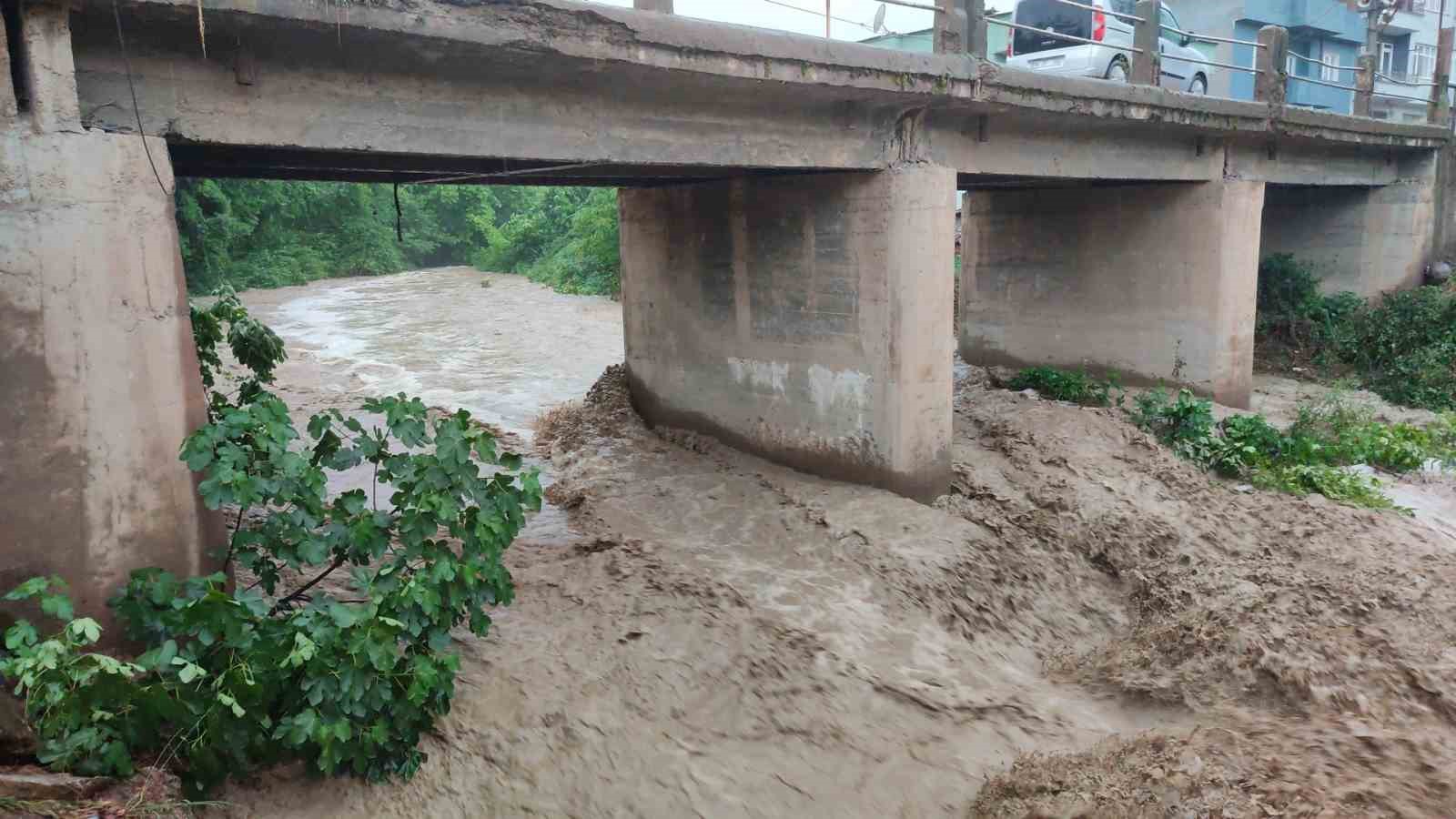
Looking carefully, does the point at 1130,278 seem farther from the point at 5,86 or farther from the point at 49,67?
the point at 5,86

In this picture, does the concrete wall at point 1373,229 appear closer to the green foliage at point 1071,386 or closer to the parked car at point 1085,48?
the parked car at point 1085,48

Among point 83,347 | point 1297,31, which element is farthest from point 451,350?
point 1297,31

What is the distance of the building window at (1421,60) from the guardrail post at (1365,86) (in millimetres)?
22072

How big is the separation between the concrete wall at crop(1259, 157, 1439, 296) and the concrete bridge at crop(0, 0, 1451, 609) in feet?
0.15

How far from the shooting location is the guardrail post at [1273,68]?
1198 cm

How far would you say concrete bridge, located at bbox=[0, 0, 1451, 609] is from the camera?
4859mm

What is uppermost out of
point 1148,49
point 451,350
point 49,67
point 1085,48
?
point 1085,48

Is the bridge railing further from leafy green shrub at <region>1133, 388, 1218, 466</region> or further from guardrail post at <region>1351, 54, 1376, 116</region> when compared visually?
leafy green shrub at <region>1133, 388, 1218, 466</region>

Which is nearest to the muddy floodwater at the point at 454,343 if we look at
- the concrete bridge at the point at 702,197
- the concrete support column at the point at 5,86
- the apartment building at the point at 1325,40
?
the concrete bridge at the point at 702,197

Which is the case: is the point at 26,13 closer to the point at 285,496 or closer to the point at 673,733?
the point at 285,496

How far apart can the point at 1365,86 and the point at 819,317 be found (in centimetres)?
1144

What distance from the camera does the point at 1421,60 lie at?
111ft

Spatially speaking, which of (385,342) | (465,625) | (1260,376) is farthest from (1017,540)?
(385,342)

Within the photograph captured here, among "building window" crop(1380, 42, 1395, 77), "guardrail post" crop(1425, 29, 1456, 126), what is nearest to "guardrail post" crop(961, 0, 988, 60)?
"guardrail post" crop(1425, 29, 1456, 126)
